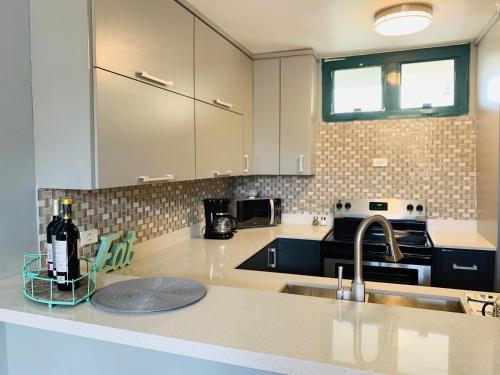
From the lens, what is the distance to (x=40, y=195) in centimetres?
158

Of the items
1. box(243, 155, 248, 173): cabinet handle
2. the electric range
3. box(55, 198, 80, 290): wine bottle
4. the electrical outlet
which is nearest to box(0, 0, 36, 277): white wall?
the electrical outlet

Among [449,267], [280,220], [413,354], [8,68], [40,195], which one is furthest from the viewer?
[280,220]

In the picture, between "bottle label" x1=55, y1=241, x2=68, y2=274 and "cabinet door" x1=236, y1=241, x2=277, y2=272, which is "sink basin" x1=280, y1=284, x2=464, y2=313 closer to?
"cabinet door" x1=236, y1=241, x2=277, y2=272

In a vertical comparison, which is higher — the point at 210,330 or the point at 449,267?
the point at 210,330

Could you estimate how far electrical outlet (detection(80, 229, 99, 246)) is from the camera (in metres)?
1.77

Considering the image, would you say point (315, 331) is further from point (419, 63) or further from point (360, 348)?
point (419, 63)

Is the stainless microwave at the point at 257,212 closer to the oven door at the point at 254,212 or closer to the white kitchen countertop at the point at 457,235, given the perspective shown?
the oven door at the point at 254,212

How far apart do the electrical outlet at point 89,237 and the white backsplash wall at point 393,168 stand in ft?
6.08

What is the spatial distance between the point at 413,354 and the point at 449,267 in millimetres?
1770

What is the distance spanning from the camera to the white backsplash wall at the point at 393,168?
2.90m

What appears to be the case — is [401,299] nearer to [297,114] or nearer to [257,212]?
[257,212]

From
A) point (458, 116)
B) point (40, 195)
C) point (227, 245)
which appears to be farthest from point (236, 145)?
point (458, 116)

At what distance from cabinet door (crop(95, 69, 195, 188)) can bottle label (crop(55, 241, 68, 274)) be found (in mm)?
296

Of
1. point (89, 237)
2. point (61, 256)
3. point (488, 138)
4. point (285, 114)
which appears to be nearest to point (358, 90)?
point (285, 114)
